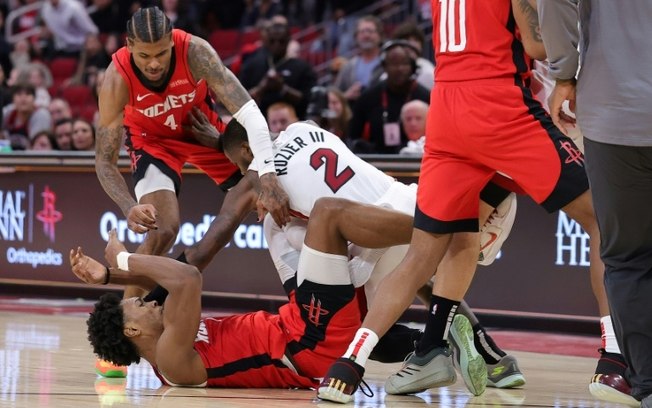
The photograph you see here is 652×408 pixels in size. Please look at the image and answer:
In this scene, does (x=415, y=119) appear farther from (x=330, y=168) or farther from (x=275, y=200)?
(x=275, y=200)

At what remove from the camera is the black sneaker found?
4.36 meters

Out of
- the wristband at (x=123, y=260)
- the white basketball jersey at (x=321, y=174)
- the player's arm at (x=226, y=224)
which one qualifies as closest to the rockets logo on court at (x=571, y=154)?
the white basketball jersey at (x=321, y=174)

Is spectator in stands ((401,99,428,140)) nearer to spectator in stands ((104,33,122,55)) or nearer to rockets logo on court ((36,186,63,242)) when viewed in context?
rockets logo on court ((36,186,63,242))

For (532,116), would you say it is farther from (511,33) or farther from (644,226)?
(644,226)

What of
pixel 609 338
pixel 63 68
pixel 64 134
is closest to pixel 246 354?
pixel 609 338

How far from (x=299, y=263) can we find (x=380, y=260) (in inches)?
19.1

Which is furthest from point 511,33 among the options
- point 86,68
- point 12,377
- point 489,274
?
point 86,68

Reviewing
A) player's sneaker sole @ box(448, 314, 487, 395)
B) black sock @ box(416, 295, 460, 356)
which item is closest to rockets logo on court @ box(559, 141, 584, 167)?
black sock @ box(416, 295, 460, 356)

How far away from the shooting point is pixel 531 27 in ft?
14.3

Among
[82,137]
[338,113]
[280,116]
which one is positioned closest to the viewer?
[280,116]

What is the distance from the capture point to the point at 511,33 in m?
4.51

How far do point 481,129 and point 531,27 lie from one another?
0.41 m

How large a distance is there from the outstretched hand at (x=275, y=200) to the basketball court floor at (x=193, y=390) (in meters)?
0.74

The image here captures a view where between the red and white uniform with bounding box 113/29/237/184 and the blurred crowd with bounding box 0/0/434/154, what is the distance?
2199mm
